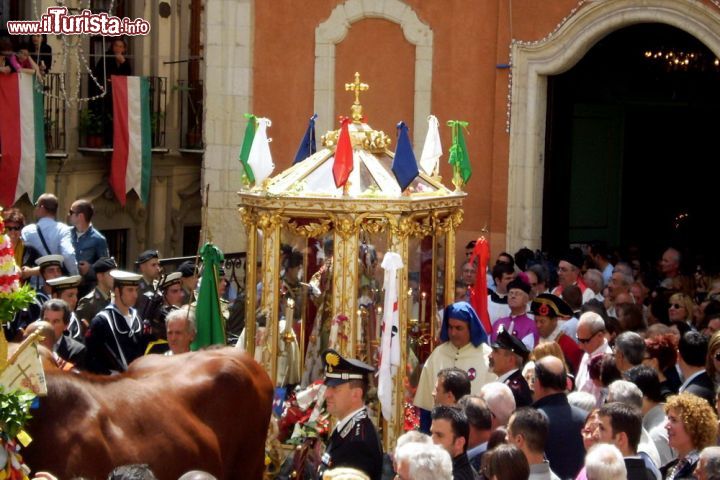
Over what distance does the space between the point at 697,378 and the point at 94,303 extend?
5.60 m

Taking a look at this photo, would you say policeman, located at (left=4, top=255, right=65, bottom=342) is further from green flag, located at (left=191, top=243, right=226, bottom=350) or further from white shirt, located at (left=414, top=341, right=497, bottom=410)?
white shirt, located at (left=414, top=341, right=497, bottom=410)

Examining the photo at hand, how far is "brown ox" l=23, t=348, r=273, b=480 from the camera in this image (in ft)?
26.9

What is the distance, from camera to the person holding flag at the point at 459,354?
10.6 meters

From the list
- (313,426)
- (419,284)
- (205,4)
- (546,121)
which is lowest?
(313,426)

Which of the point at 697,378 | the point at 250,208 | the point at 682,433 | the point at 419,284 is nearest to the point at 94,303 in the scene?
the point at 250,208

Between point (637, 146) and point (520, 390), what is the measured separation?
49.3 ft

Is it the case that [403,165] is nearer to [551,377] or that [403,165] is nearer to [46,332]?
[551,377]

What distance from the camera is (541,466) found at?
736 cm

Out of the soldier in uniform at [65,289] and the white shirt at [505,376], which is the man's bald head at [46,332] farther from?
the white shirt at [505,376]

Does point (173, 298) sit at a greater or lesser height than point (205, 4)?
lesser

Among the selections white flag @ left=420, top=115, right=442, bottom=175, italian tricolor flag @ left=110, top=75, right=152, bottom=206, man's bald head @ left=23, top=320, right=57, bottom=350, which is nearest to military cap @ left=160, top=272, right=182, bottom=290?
white flag @ left=420, top=115, right=442, bottom=175

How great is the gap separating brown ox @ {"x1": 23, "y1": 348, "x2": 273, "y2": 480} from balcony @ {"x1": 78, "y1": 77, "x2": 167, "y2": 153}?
35.4 ft

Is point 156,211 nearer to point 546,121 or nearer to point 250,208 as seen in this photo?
point 546,121

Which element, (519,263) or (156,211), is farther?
(156,211)
